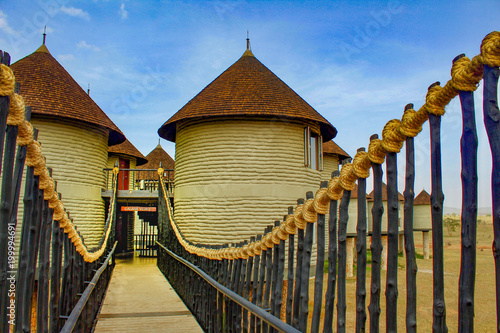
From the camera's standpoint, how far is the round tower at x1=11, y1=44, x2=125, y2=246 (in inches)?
617

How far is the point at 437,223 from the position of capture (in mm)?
2059

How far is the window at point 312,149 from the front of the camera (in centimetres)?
1562

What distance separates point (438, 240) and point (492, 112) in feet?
2.20

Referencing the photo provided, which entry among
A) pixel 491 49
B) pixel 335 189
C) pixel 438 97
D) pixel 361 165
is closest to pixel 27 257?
pixel 335 189

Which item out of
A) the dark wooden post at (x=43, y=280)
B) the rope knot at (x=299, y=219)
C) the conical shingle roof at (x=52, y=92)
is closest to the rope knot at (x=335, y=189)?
the rope knot at (x=299, y=219)

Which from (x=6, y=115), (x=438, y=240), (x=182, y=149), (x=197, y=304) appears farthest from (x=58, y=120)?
(x=438, y=240)

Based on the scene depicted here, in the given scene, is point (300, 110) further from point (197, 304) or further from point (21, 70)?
point (21, 70)

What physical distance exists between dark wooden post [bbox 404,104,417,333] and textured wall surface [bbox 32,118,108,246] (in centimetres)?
1548

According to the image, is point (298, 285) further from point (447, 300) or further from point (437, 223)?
point (447, 300)

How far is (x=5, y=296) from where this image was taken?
210 cm

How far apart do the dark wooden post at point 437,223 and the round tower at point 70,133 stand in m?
15.5

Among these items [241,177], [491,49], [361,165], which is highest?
[241,177]

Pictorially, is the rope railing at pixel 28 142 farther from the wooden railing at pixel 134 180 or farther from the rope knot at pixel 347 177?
the wooden railing at pixel 134 180

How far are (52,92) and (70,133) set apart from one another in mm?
1833
